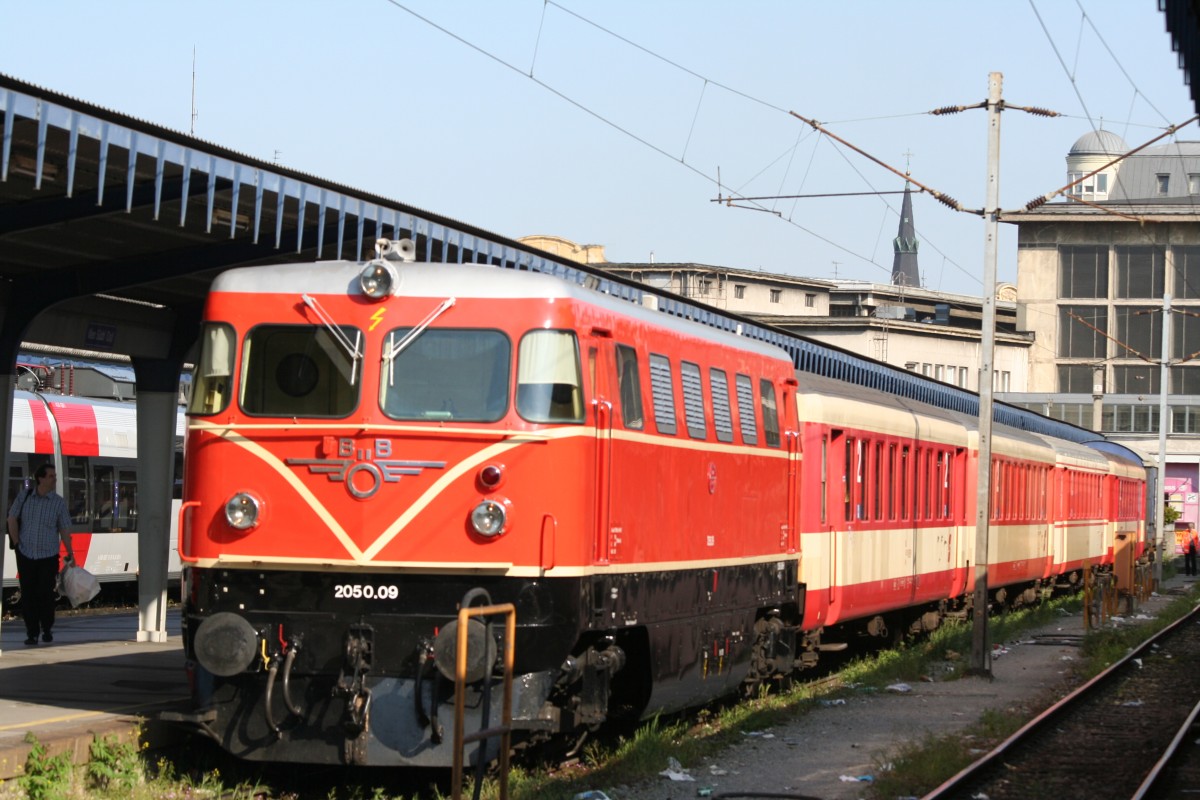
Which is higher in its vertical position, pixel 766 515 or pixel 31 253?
pixel 31 253

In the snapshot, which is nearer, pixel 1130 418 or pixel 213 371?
pixel 213 371

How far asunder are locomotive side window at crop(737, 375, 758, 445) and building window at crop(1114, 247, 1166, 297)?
3657 inches

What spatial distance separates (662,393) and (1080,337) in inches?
3812

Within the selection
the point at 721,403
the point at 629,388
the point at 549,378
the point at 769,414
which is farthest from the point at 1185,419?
the point at 549,378

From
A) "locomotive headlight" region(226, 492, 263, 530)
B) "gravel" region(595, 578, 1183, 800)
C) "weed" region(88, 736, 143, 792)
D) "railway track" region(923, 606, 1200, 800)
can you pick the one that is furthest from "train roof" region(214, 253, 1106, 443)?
"railway track" region(923, 606, 1200, 800)

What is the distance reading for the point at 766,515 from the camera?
49.4 ft

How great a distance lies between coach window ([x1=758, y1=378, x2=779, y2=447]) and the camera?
590 inches

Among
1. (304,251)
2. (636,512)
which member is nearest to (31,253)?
(304,251)

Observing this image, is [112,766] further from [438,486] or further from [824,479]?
[824,479]

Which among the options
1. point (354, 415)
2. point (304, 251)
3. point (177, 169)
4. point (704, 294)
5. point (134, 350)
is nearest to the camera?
point (354, 415)

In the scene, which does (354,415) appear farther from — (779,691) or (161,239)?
(779,691)

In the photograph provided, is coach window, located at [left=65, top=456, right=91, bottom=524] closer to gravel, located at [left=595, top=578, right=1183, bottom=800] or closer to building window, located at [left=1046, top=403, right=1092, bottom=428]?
gravel, located at [left=595, top=578, right=1183, bottom=800]

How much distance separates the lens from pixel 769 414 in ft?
49.8

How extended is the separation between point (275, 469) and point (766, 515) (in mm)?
5629
